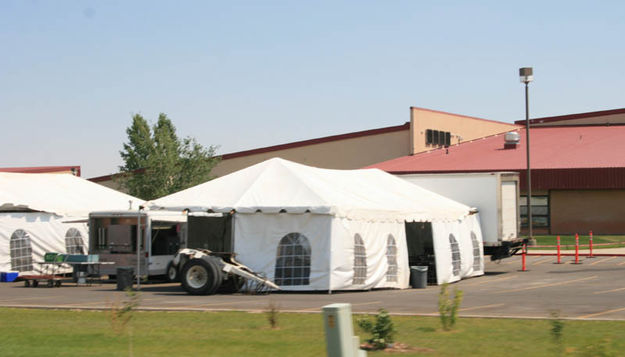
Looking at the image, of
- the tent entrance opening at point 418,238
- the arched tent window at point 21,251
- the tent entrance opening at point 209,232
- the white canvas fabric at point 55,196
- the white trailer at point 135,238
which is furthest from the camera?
the white canvas fabric at point 55,196

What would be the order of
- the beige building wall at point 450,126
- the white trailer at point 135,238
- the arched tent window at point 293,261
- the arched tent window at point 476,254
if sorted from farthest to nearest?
the beige building wall at point 450,126
the arched tent window at point 476,254
the white trailer at point 135,238
the arched tent window at point 293,261

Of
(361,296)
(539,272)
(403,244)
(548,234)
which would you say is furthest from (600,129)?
(361,296)

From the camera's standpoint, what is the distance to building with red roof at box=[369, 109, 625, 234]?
2087 inches

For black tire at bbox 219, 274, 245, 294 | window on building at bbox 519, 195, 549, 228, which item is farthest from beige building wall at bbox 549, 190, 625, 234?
black tire at bbox 219, 274, 245, 294

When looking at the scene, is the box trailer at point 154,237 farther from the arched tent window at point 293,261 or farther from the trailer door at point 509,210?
the trailer door at point 509,210

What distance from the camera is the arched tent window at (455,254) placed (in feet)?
95.2

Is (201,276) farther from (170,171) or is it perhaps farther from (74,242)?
(170,171)

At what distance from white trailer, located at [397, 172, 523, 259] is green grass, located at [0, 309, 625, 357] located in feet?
49.7

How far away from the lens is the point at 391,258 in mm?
26859

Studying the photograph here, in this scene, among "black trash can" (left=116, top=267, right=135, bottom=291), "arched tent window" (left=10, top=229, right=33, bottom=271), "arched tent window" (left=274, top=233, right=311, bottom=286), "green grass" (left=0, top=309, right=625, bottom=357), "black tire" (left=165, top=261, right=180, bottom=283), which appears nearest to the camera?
"green grass" (left=0, top=309, right=625, bottom=357)

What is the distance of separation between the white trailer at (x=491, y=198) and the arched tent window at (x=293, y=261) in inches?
357

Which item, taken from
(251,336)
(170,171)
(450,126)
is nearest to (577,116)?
(450,126)

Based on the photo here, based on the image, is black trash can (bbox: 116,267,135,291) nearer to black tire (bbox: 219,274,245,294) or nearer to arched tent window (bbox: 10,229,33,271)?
black tire (bbox: 219,274,245,294)

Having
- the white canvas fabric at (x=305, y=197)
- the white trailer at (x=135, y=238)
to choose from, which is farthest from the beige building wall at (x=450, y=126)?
the white trailer at (x=135, y=238)
